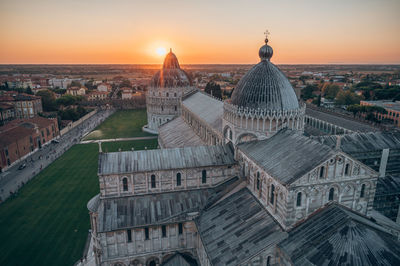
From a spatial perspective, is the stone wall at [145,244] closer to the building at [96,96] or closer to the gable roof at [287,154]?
the gable roof at [287,154]

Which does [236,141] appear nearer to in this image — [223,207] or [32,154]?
[223,207]

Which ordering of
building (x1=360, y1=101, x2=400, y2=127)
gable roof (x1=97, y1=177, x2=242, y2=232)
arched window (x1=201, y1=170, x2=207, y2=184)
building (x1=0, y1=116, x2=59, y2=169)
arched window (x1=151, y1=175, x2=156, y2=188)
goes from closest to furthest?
gable roof (x1=97, y1=177, x2=242, y2=232), arched window (x1=151, y1=175, x2=156, y2=188), arched window (x1=201, y1=170, x2=207, y2=184), building (x1=0, y1=116, x2=59, y2=169), building (x1=360, y1=101, x2=400, y2=127)

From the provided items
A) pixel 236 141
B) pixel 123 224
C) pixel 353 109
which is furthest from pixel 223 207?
pixel 353 109

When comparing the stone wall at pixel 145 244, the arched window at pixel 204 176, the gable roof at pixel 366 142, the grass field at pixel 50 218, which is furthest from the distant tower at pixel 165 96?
the stone wall at pixel 145 244

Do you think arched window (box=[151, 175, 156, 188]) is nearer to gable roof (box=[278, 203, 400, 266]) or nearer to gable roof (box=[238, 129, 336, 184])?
gable roof (box=[238, 129, 336, 184])

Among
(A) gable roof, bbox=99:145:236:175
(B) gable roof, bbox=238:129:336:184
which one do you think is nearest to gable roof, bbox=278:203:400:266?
(B) gable roof, bbox=238:129:336:184

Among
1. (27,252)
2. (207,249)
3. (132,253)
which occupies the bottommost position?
(27,252)
